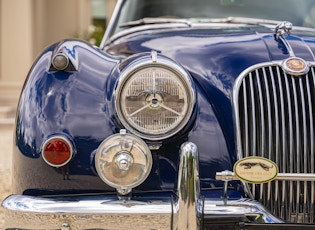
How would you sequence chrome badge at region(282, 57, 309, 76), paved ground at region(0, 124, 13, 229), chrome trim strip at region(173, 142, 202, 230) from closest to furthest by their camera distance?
chrome trim strip at region(173, 142, 202, 230) → chrome badge at region(282, 57, 309, 76) → paved ground at region(0, 124, 13, 229)

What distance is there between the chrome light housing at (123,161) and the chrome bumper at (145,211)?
7cm

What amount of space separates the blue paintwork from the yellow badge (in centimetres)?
21

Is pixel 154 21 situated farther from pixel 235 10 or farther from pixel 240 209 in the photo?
pixel 240 209

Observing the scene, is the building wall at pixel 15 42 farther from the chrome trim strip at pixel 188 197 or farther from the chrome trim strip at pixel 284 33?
the chrome trim strip at pixel 188 197

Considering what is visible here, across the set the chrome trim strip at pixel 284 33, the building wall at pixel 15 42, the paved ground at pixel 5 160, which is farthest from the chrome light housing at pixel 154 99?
the building wall at pixel 15 42

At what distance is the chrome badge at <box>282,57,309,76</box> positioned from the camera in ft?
9.94

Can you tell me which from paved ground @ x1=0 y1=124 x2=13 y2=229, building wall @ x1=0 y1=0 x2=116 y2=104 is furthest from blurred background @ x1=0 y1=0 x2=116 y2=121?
paved ground @ x1=0 y1=124 x2=13 y2=229

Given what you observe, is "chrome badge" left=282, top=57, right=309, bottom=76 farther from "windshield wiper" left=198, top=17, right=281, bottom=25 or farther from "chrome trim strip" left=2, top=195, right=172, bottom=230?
"windshield wiper" left=198, top=17, right=281, bottom=25

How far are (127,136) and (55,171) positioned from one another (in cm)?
34

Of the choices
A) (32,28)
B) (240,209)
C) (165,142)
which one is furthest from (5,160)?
(32,28)

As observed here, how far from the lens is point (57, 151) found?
9.32ft

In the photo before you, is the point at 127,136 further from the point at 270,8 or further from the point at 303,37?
the point at 270,8

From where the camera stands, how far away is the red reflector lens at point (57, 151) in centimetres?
283

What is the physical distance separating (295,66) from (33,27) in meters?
14.5
